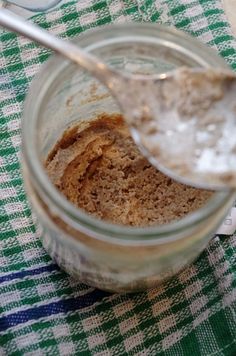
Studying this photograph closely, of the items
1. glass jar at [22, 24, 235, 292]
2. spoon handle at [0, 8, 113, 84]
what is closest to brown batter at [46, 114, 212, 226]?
glass jar at [22, 24, 235, 292]

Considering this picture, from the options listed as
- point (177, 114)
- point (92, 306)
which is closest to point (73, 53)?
point (177, 114)

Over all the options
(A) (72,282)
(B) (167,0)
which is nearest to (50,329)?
(A) (72,282)

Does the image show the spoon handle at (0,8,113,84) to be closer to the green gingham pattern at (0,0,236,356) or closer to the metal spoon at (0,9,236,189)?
the metal spoon at (0,9,236,189)

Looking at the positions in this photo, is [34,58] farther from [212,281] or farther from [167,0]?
[212,281]

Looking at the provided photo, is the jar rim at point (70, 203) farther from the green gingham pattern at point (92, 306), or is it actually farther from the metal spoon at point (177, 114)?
the green gingham pattern at point (92, 306)

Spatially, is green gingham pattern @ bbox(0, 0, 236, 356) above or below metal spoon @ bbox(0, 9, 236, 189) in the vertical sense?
below

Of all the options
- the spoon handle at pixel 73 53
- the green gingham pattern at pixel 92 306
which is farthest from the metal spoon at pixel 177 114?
the green gingham pattern at pixel 92 306

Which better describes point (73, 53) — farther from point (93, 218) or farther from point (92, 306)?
point (92, 306)
